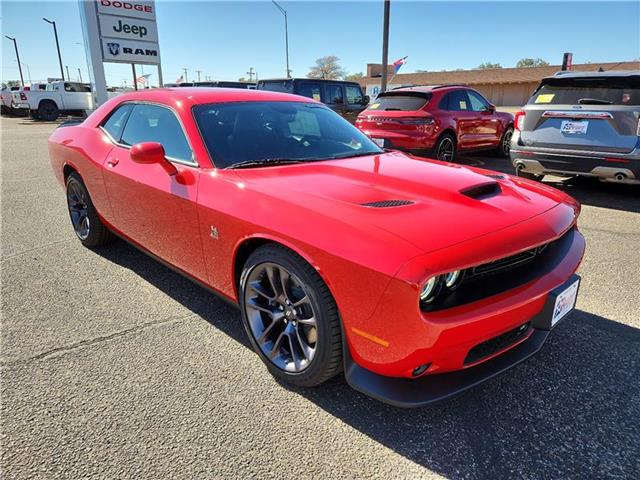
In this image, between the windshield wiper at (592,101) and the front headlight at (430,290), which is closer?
the front headlight at (430,290)

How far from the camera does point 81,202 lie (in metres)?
4.29

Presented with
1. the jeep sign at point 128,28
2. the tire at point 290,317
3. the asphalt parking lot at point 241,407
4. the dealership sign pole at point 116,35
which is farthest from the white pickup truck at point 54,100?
the tire at point 290,317

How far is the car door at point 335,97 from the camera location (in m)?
12.4

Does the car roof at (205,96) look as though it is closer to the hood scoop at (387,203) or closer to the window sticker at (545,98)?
the hood scoop at (387,203)

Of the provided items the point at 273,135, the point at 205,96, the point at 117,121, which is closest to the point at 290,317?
the point at 273,135

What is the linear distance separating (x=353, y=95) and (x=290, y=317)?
12.0m

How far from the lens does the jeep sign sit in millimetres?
16281

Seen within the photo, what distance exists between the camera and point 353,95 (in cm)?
1330

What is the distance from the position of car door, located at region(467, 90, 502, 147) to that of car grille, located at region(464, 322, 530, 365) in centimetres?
748

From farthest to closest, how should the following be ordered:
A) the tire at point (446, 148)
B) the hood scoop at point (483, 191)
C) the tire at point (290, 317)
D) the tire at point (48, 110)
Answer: the tire at point (48, 110)
the tire at point (446, 148)
the hood scoop at point (483, 191)
the tire at point (290, 317)

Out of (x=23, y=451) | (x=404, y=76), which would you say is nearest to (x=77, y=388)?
(x=23, y=451)

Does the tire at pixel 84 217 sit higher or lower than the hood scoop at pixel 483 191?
lower

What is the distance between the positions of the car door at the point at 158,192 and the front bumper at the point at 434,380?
1.26 meters

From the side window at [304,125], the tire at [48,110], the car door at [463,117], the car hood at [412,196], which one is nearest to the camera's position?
the car hood at [412,196]
